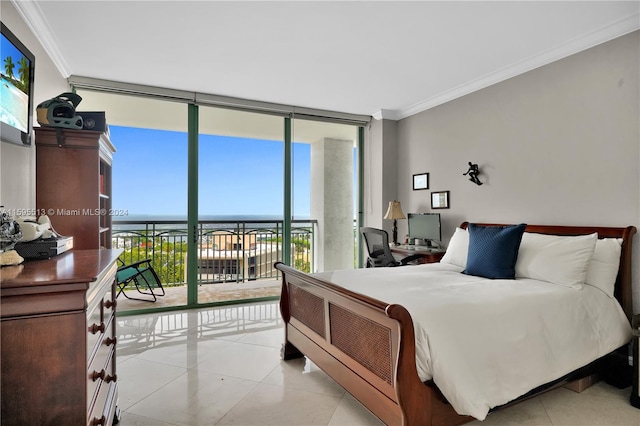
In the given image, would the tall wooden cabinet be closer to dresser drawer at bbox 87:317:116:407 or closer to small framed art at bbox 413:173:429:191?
dresser drawer at bbox 87:317:116:407

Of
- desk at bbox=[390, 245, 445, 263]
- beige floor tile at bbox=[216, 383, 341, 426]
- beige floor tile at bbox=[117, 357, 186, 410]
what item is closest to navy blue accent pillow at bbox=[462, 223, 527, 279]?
desk at bbox=[390, 245, 445, 263]

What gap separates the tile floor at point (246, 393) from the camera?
2.08 meters

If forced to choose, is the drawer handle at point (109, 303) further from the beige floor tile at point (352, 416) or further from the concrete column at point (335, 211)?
the concrete column at point (335, 211)

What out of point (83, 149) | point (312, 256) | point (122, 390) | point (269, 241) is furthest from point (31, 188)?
point (312, 256)

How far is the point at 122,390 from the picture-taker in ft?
7.92

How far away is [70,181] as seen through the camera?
8.77 ft

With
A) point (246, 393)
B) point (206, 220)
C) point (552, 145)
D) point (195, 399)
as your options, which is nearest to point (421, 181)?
point (552, 145)

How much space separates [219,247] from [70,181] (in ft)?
9.32

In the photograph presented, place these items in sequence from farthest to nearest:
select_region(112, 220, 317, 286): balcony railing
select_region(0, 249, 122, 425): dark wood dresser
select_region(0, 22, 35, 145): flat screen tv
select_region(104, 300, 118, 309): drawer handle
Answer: select_region(112, 220, 317, 286): balcony railing
select_region(0, 22, 35, 145): flat screen tv
select_region(104, 300, 118, 309): drawer handle
select_region(0, 249, 122, 425): dark wood dresser

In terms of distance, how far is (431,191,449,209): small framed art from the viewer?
169 inches

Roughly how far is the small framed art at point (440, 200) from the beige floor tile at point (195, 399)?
2.94 meters

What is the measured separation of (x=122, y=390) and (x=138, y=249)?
285 cm

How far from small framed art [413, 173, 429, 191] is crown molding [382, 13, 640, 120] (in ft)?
2.80

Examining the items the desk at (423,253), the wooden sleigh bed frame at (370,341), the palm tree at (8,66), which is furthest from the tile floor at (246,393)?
the palm tree at (8,66)
